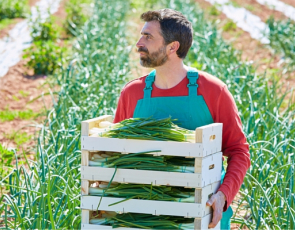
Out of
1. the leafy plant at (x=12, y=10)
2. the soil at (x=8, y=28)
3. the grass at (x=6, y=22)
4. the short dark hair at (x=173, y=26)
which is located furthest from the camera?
the leafy plant at (x=12, y=10)

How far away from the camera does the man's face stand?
2.32 meters

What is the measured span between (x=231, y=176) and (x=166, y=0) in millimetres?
10453

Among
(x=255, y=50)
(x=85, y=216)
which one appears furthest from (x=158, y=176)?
(x=255, y=50)

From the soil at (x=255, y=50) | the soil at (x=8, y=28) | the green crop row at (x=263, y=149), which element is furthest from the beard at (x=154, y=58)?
the soil at (x=8, y=28)

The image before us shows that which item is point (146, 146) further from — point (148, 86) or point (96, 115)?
point (96, 115)

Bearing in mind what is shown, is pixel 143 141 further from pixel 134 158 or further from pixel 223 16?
pixel 223 16

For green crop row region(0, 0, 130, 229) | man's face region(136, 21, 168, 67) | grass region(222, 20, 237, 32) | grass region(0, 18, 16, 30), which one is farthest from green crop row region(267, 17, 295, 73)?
man's face region(136, 21, 168, 67)

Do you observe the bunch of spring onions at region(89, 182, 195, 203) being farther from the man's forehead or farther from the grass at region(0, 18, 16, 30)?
the grass at region(0, 18, 16, 30)

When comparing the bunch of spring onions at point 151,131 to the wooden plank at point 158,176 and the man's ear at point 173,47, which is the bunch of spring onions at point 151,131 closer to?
the wooden plank at point 158,176

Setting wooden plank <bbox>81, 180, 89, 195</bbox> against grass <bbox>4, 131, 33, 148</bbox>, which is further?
grass <bbox>4, 131, 33, 148</bbox>

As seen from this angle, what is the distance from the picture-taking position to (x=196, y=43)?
704 centimetres

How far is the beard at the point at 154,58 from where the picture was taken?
2.32 metres

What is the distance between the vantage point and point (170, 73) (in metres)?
2.37

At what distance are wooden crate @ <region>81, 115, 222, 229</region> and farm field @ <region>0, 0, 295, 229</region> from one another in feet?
1.53
